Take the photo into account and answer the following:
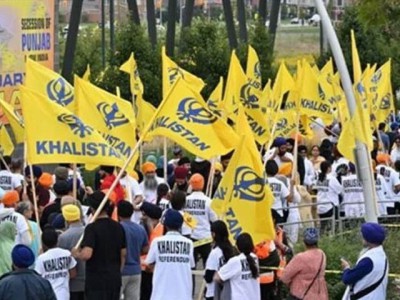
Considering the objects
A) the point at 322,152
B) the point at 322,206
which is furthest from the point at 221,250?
the point at 322,152

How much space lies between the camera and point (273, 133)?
830 inches

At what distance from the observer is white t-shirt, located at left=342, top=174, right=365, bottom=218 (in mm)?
19922

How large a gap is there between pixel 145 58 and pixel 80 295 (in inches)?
764

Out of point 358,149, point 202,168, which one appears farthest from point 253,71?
point 358,149

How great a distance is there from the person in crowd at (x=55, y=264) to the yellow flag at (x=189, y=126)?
2.56 m

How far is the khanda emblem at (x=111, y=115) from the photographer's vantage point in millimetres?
16188

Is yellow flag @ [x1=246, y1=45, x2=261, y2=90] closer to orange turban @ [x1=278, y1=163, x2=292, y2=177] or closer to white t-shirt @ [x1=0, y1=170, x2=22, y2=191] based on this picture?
orange turban @ [x1=278, y1=163, x2=292, y2=177]

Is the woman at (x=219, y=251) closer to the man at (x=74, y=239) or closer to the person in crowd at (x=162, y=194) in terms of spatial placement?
the man at (x=74, y=239)

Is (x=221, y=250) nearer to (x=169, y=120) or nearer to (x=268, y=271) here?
(x=268, y=271)

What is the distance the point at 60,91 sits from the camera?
17516 mm

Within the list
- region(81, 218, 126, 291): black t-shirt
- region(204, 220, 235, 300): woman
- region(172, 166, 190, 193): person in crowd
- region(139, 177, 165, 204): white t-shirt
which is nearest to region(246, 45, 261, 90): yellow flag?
region(139, 177, 165, 204): white t-shirt

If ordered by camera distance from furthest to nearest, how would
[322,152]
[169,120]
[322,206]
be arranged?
[322,152]
[322,206]
[169,120]

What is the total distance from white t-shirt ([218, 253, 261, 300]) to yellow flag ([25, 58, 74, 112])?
4.88 m

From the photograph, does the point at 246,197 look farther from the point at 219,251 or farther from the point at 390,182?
the point at 390,182
